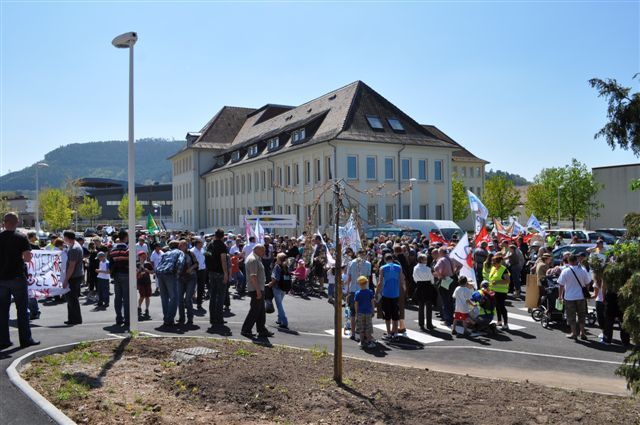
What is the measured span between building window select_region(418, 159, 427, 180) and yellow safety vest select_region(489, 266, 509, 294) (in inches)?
1386

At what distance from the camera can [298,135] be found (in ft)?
169

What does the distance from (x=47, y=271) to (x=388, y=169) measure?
1349 inches

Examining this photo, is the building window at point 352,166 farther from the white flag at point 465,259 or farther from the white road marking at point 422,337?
the white road marking at point 422,337

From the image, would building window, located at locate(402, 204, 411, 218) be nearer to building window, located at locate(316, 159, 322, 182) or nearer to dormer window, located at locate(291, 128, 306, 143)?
building window, located at locate(316, 159, 322, 182)

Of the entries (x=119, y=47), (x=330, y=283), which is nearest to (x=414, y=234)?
(x=330, y=283)

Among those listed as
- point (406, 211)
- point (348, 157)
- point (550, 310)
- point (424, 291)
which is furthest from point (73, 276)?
point (406, 211)

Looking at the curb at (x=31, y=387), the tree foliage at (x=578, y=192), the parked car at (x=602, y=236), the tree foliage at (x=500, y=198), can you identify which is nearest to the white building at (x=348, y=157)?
the parked car at (x=602, y=236)

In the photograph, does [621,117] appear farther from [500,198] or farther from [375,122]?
[500,198]

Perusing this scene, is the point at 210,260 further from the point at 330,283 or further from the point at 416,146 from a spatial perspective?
the point at 416,146

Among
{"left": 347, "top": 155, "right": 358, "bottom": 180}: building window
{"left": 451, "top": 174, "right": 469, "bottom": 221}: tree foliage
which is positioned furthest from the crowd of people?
{"left": 451, "top": 174, "right": 469, "bottom": 221}: tree foliage

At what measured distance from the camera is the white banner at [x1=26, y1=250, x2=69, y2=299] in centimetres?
1551

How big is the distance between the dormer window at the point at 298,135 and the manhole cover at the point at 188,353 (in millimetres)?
41692

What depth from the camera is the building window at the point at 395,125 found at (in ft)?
158

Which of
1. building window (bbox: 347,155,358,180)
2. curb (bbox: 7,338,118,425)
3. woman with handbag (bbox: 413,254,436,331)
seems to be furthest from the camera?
building window (bbox: 347,155,358,180)
